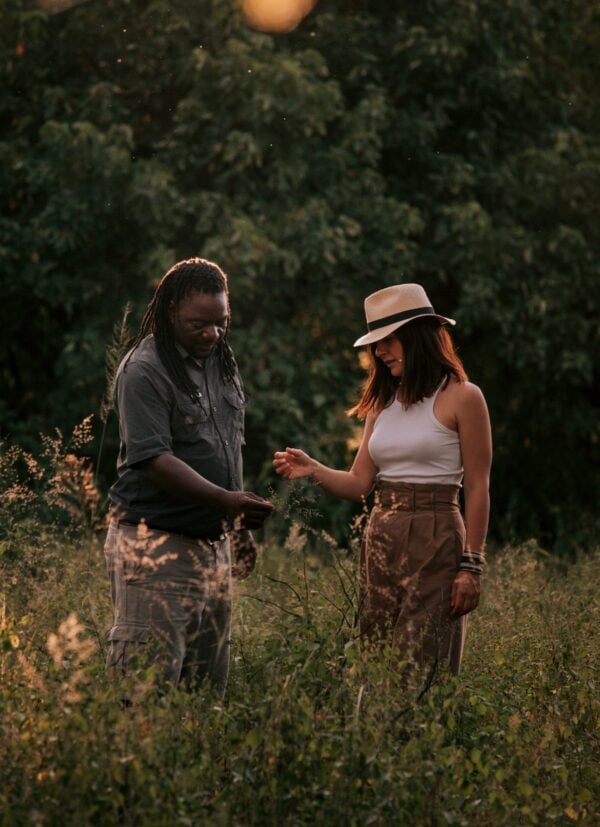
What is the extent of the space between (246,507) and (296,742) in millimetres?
904

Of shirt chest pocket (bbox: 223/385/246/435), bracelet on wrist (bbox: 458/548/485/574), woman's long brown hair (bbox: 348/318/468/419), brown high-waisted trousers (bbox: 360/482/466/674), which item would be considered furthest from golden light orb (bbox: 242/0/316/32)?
bracelet on wrist (bbox: 458/548/485/574)

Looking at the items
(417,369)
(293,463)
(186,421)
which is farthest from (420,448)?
(186,421)

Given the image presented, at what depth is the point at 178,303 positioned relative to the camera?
461 cm

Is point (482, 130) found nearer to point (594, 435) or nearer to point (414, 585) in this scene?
point (594, 435)

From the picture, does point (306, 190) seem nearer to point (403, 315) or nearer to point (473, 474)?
point (403, 315)

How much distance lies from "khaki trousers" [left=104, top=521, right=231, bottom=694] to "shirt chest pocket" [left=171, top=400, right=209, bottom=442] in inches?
13.8

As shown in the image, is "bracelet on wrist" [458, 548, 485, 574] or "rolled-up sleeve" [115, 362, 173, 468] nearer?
"rolled-up sleeve" [115, 362, 173, 468]

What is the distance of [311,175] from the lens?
1181 centimetres

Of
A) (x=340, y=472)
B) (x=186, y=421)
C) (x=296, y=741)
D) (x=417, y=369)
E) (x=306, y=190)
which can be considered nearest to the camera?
(x=296, y=741)

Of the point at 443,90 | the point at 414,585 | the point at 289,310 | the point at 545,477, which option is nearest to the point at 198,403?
the point at 414,585

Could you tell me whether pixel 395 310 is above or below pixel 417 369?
above

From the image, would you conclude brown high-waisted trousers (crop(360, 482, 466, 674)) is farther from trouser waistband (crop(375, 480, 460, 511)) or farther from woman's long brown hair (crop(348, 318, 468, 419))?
woman's long brown hair (crop(348, 318, 468, 419))

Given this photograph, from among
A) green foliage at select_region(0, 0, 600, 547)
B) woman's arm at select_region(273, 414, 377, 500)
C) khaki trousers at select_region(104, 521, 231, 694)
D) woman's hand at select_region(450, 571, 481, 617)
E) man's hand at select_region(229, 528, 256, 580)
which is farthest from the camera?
green foliage at select_region(0, 0, 600, 547)

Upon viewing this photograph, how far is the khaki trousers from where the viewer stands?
4.27 metres
